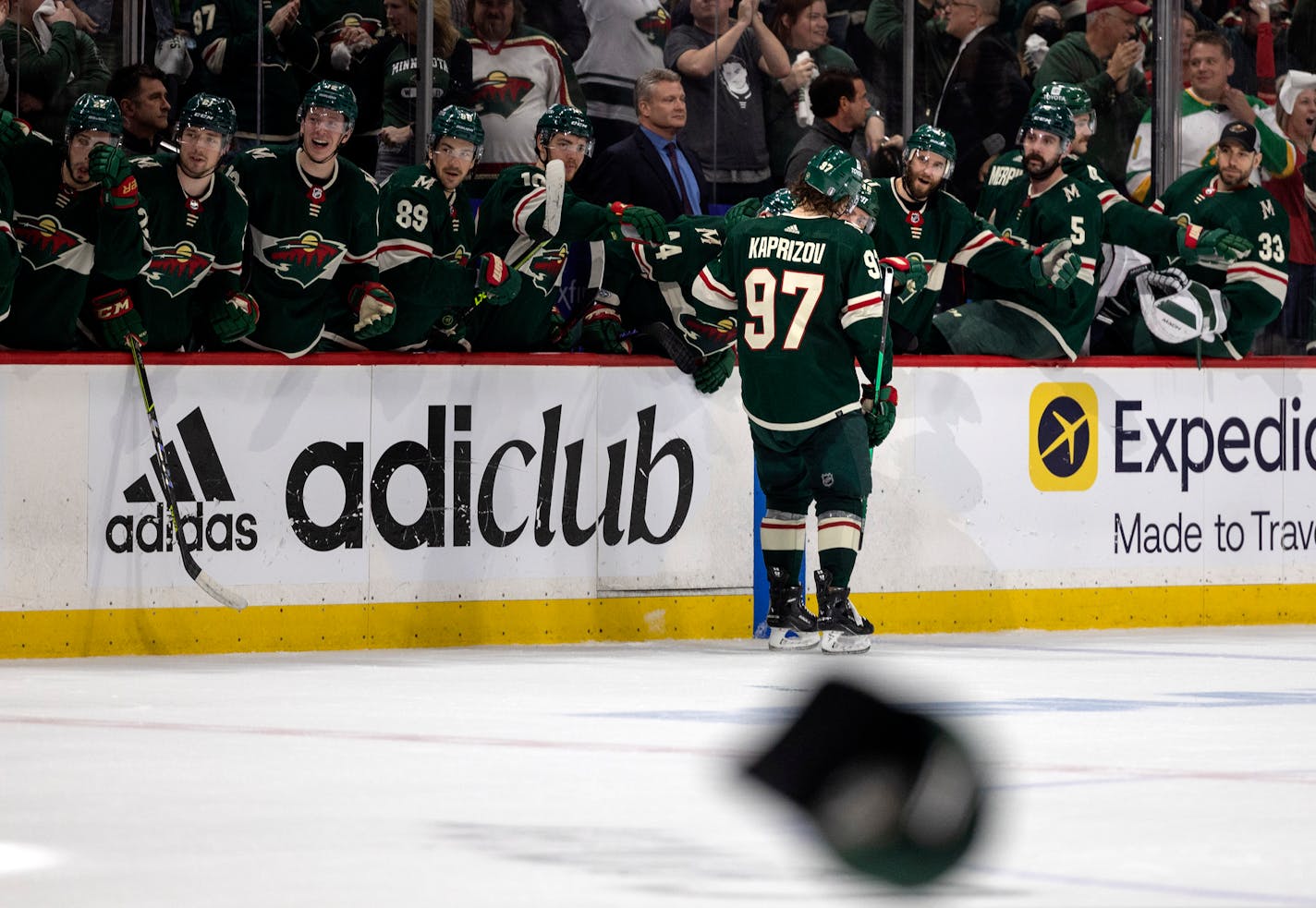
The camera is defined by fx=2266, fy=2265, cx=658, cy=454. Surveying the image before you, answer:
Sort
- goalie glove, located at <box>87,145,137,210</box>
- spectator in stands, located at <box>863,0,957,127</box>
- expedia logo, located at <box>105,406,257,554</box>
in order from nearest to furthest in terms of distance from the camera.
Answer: goalie glove, located at <box>87,145,137,210</box> < expedia logo, located at <box>105,406,257,554</box> < spectator in stands, located at <box>863,0,957,127</box>

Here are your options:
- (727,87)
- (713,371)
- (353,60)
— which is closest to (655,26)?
(727,87)

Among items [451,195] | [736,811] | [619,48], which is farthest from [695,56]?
[736,811]

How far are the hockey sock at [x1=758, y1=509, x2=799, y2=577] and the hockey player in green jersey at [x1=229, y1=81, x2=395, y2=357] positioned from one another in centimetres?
159

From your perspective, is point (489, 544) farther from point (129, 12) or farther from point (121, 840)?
point (121, 840)

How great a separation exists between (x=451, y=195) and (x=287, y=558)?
1.56 metres

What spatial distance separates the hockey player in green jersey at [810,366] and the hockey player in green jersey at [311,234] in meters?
1.24

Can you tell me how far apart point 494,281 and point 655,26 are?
209 centimetres

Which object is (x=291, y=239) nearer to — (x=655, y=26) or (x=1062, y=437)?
(x=655, y=26)

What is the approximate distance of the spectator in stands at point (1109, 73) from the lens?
10.9 metres

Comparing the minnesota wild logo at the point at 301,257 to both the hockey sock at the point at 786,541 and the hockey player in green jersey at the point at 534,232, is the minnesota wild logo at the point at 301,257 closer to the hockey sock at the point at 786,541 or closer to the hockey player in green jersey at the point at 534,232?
the hockey player in green jersey at the point at 534,232

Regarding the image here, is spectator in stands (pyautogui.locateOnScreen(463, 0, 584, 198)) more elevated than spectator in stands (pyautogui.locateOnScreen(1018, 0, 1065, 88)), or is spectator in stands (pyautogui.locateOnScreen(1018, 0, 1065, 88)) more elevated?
spectator in stands (pyautogui.locateOnScreen(1018, 0, 1065, 88))

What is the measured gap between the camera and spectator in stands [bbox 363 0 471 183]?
30.4 feet

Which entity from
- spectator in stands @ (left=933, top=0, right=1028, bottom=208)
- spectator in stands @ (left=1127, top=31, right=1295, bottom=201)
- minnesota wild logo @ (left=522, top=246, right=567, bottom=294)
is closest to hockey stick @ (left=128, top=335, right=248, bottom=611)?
minnesota wild logo @ (left=522, top=246, right=567, bottom=294)

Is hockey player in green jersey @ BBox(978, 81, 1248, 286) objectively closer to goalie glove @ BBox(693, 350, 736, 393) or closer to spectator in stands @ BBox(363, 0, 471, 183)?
goalie glove @ BBox(693, 350, 736, 393)
